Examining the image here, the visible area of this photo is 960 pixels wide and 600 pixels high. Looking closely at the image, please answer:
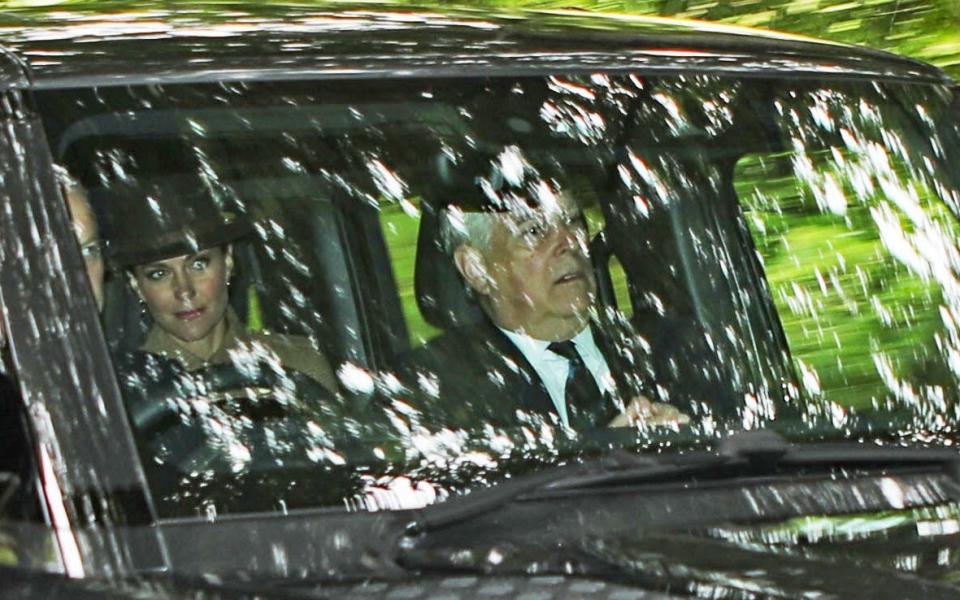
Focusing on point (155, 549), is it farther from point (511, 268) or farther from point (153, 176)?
point (511, 268)

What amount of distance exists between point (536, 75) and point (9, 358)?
3.22 ft

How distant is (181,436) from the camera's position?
2.56 meters

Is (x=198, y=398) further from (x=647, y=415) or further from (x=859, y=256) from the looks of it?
(x=859, y=256)

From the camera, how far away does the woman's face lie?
9.34 ft

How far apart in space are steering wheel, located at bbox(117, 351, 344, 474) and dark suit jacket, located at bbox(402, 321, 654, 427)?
162mm

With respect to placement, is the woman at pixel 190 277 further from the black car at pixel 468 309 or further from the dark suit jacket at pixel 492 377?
the dark suit jacket at pixel 492 377

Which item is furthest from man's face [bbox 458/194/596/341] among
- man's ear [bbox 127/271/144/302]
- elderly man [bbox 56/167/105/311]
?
elderly man [bbox 56/167/105/311]

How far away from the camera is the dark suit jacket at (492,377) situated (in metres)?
2.78

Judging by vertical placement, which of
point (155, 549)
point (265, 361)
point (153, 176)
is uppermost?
point (153, 176)

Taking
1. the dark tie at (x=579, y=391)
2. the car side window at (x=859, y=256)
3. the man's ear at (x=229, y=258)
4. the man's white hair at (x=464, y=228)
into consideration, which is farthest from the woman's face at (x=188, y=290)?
the car side window at (x=859, y=256)

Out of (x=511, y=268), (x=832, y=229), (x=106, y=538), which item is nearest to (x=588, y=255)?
(x=511, y=268)

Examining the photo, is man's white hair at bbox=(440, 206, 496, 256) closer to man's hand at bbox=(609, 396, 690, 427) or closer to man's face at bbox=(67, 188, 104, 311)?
man's hand at bbox=(609, 396, 690, 427)

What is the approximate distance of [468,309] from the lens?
304 centimetres

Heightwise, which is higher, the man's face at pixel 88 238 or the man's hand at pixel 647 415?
the man's face at pixel 88 238
